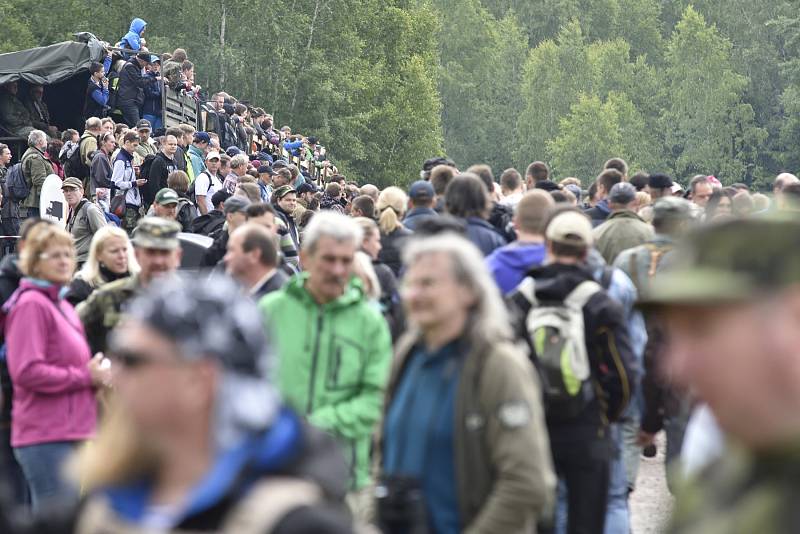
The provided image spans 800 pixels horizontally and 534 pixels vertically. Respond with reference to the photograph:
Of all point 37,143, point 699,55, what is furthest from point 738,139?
point 37,143

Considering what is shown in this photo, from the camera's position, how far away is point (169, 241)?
6.96 m

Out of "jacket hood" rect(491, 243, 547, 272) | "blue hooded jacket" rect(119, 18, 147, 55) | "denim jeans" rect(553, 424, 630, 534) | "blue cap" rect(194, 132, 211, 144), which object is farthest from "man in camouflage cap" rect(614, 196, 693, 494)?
"blue hooded jacket" rect(119, 18, 147, 55)

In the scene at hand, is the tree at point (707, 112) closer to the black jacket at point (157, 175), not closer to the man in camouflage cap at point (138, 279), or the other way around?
the black jacket at point (157, 175)

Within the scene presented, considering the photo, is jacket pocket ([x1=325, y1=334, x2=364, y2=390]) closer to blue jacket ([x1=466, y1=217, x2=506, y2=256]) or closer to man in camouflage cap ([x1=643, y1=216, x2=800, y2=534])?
blue jacket ([x1=466, y1=217, x2=506, y2=256])

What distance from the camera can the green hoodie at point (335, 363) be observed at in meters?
5.57

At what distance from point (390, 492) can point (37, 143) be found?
46.5 ft

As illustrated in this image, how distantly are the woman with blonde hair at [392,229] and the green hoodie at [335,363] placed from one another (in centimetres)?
366

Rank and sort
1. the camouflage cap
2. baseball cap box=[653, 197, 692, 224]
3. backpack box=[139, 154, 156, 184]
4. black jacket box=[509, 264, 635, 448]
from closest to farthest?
black jacket box=[509, 264, 635, 448], the camouflage cap, baseball cap box=[653, 197, 692, 224], backpack box=[139, 154, 156, 184]

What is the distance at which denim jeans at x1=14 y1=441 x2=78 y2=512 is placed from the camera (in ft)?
23.0

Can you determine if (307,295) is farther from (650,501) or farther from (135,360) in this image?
(650,501)

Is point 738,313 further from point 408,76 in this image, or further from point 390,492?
point 408,76

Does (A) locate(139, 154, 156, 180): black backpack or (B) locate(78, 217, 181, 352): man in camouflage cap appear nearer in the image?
(B) locate(78, 217, 181, 352): man in camouflage cap

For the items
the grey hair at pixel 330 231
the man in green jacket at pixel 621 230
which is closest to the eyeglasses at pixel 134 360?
the grey hair at pixel 330 231

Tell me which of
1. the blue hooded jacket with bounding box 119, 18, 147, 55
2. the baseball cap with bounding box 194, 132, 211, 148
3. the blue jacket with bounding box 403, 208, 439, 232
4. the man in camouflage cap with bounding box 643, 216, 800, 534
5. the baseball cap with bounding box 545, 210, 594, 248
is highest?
the blue hooded jacket with bounding box 119, 18, 147, 55
